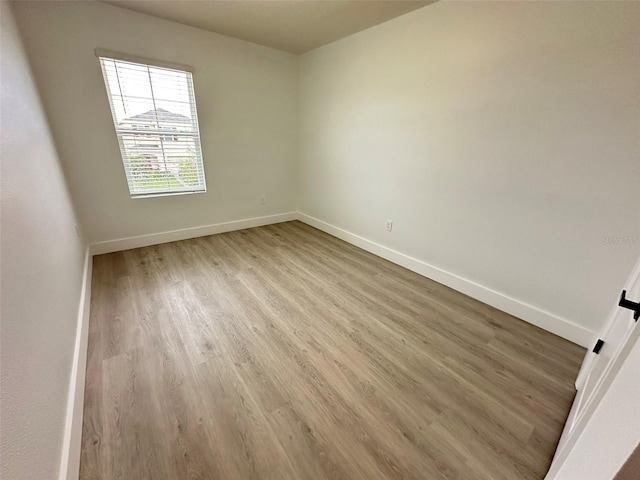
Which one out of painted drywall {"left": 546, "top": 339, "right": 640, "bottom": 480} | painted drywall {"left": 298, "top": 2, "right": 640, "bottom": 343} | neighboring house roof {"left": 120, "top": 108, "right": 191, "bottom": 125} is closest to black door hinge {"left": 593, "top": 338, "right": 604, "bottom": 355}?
painted drywall {"left": 298, "top": 2, "right": 640, "bottom": 343}

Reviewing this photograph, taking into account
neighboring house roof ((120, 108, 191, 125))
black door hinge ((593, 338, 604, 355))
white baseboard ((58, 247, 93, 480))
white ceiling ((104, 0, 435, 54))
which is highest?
white ceiling ((104, 0, 435, 54))

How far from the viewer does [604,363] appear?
1138 millimetres

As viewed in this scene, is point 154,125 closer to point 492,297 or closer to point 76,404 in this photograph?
point 76,404

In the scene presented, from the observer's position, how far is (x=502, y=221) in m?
2.09

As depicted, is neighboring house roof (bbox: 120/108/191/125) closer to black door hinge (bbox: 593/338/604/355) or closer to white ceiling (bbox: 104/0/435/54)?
white ceiling (bbox: 104/0/435/54)

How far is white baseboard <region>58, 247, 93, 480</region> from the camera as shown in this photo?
0.99m

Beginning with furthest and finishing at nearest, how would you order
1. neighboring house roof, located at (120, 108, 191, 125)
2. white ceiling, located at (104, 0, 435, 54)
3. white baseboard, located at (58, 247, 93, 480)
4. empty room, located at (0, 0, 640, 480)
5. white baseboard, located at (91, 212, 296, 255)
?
white baseboard, located at (91, 212, 296, 255) → neighboring house roof, located at (120, 108, 191, 125) → white ceiling, located at (104, 0, 435, 54) → empty room, located at (0, 0, 640, 480) → white baseboard, located at (58, 247, 93, 480)

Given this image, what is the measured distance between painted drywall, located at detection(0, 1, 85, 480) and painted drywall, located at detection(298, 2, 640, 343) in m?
2.69

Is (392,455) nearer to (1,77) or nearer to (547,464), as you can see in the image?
(547,464)

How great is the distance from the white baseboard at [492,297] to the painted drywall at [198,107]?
1735 millimetres

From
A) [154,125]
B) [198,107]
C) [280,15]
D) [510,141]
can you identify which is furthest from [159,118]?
[510,141]

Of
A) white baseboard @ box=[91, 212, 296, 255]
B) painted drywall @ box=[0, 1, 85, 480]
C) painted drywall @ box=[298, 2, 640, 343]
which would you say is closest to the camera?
painted drywall @ box=[0, 1, 85, 480]

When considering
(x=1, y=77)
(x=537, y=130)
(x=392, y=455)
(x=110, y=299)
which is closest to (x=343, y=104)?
(x=537, y=130)

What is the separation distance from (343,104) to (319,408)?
10.1 ft
